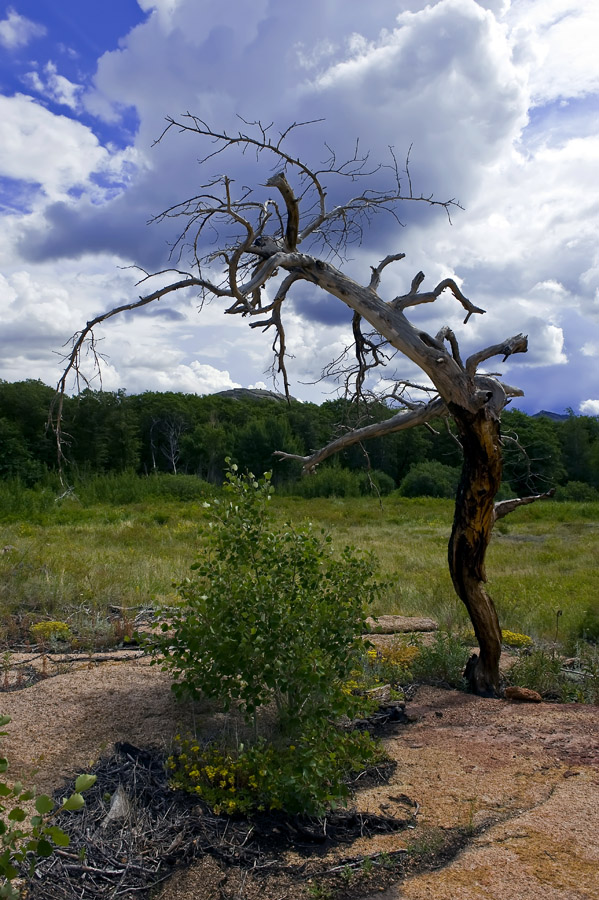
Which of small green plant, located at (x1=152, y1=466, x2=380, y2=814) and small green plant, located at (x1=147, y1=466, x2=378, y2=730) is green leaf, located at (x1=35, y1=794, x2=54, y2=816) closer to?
small green plant, located at (x1=152, y1=466, x2=380, y2=814)

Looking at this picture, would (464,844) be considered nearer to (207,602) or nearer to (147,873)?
(147,873)

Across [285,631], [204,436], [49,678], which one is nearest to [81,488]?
[204,436]

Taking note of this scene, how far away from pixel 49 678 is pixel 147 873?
102 inches

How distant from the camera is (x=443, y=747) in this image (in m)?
4.38

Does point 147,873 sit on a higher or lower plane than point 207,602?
lower

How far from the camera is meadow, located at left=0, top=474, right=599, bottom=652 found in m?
7.58

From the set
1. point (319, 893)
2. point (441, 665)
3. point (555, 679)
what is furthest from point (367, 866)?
point (555, 679)

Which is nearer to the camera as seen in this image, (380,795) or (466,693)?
(380,795)

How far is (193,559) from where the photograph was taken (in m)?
11.8

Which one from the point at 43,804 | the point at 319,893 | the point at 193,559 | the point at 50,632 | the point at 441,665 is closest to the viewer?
the point at 43,804

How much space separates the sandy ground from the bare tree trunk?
40cm

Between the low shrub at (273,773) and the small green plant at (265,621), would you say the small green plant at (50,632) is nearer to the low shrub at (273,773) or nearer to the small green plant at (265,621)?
the small green plant at (265,621)

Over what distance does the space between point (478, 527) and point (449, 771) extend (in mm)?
1966

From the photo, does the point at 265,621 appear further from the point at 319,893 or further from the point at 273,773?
the point at 319,893
